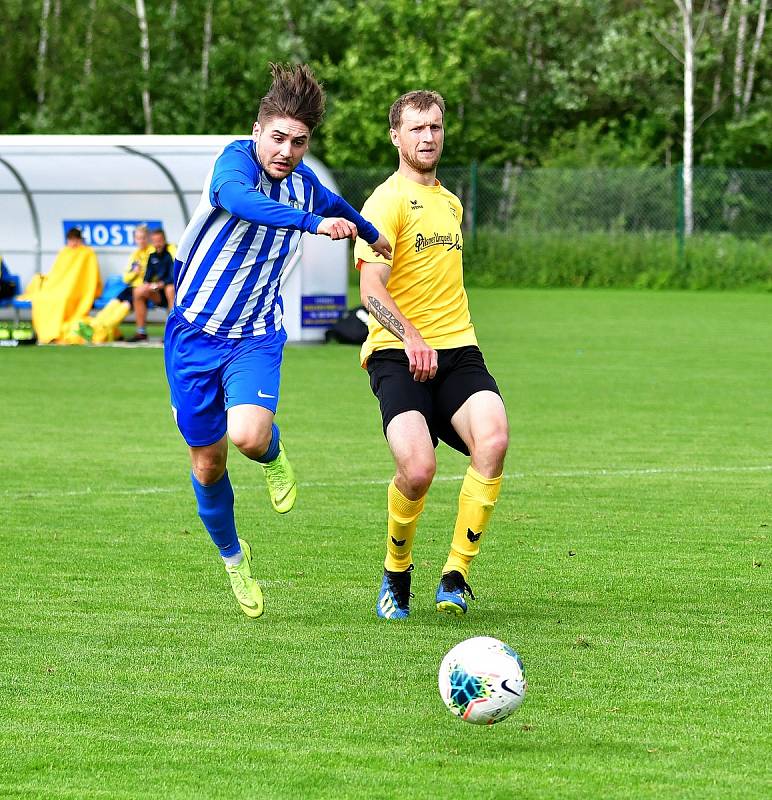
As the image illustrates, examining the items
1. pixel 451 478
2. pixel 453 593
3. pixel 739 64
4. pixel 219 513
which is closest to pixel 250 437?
pixel 219 513

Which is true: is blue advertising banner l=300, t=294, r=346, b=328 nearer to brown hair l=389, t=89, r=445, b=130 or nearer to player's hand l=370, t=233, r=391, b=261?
brown hair l=389, t=89, r=445, b=130

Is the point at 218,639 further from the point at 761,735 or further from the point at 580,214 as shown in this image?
the point at 580,214

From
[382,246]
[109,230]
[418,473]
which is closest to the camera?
[382,246]

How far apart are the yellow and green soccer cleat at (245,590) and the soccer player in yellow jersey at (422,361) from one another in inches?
20.1

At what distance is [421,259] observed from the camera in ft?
21.6

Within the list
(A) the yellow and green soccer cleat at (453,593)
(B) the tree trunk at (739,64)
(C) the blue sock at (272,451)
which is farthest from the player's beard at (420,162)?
(B) the tree trunk at (739,64)

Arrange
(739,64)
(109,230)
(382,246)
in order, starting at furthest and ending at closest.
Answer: (739,64)
(109,230)
(382,246)

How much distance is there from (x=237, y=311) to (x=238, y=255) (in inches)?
9.3

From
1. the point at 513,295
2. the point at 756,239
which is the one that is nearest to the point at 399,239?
the point at 513,295

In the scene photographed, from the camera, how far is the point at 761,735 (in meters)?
4.74

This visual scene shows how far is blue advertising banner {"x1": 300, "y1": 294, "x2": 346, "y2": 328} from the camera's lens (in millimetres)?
21016

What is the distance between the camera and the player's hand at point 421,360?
6.14 metres

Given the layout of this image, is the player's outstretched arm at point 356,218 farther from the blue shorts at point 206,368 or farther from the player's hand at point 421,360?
the blue shorts at point 206,368

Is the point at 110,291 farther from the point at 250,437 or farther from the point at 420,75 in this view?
the point at 420,75
